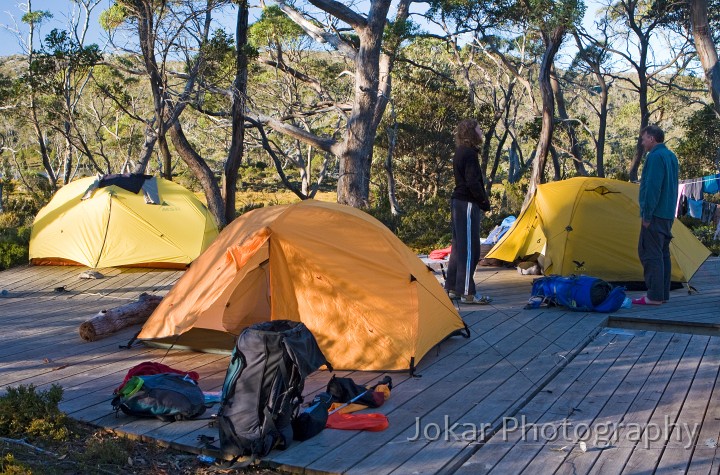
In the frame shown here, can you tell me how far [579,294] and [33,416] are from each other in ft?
15.9

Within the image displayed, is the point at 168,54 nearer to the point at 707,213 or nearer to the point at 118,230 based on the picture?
the point at 118,230

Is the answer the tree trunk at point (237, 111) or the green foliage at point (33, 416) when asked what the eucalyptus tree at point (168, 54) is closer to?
the tree trunk at point (237, 111)

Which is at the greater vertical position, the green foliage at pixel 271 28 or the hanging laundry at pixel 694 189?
the green foliage at pixel 271 28

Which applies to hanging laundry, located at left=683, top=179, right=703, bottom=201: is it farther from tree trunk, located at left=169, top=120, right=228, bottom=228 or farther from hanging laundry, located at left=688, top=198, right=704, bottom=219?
tree trunk, located at left=169, top=120, right=228, bottom=228

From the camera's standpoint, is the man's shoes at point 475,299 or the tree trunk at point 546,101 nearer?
the man's shoes at point 475,299

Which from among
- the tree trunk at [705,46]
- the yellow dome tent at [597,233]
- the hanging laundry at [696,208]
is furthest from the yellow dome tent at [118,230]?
the hanging laundry at [696,208]

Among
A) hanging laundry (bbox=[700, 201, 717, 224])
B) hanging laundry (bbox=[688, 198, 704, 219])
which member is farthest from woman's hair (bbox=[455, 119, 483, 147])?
hanging laundry (bbox=[700, 201, 717, 224])

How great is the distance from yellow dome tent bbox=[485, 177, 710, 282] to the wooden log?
434cm

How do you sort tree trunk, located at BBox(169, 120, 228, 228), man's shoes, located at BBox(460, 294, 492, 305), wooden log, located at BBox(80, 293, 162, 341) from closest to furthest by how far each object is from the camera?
wooden log, located at BBox(80, 293, 162, 341), man's shoes, located at BBox(460, 294, 492, 305), tree trunk, located at BBox(169, 120, 228, 228)

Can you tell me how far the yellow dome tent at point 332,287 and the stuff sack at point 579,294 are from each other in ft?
5.69

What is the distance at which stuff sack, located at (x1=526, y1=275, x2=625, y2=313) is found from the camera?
701 centimetres

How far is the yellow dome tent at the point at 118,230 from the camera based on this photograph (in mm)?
9891

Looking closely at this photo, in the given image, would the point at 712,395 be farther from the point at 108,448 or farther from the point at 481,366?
the point at 108,448

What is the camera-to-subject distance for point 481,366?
5391mm
